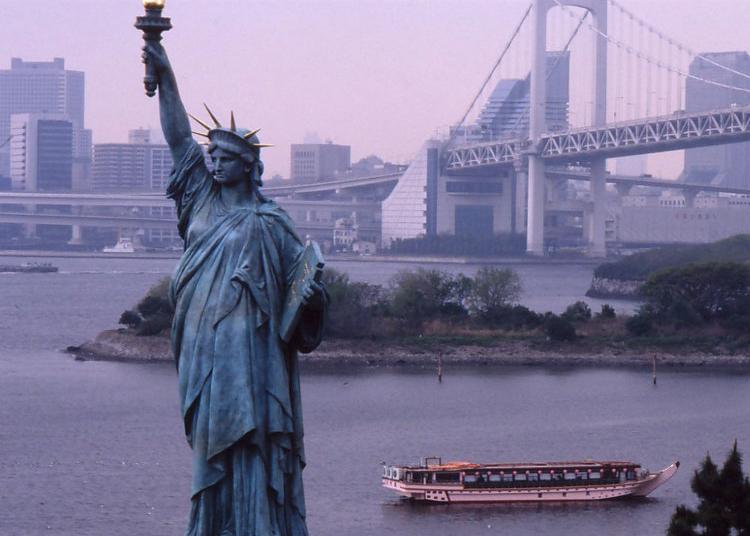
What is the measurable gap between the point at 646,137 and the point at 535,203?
5.15 m

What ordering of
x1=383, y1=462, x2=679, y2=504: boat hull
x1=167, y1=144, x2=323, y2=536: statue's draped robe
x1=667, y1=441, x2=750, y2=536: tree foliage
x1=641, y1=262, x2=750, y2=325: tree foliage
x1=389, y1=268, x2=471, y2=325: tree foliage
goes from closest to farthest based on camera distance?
x1=167, y1=144, x2=323, y2=536: statue's draped robe
x1=667, y1=441, x2=750, y2=536: tree foliage
x1=383, y1=462, x2=679, y2=504: boat hull
x1=389, y1=268, x2=471, y2=325: tree foliage
x1=641, y1=262, x2=750, y2=325: tree foliage

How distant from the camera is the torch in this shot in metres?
2.83

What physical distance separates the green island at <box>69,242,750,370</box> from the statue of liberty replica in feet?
46.7

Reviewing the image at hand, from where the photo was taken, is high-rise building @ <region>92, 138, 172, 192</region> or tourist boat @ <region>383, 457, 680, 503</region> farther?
high-rise building @ <region>92, 138, 172, 192</region>

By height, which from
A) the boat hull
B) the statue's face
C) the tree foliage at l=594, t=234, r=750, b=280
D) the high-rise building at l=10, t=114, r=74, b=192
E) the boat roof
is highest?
the high-rise building at l=10, t=114, r=74, b=192

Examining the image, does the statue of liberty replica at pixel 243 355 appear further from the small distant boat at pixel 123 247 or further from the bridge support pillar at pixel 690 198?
the bridge support pillar at pixel 690 198

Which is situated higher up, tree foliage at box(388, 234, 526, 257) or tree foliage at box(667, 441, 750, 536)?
tree foliage at box(388, 234, 526, 257)

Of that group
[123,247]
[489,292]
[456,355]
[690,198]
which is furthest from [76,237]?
[456,355]

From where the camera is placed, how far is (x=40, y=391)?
15250 millimetres

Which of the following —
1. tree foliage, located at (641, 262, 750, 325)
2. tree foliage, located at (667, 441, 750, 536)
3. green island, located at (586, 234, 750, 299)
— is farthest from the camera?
green island, located at (586, 234, 750, 299)

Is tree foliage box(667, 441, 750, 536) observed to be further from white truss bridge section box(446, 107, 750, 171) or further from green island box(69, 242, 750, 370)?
white truss bridge section box(446, 107, 750, 171)

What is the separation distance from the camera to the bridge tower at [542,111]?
130 feet

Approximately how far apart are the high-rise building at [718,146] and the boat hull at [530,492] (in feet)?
133

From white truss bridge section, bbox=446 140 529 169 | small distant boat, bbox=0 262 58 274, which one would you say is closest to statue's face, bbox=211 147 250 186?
small distant boat, bbox=0 262 58 274
